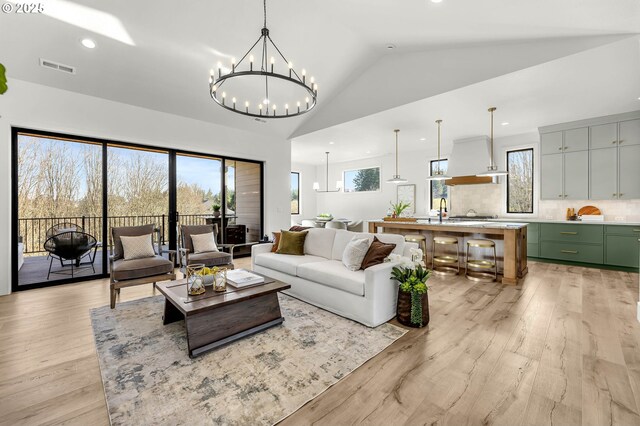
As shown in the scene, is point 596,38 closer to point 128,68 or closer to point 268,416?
point 268,416

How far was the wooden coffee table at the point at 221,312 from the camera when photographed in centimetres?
229

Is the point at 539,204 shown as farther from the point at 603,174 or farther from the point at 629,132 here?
the point at 629,132

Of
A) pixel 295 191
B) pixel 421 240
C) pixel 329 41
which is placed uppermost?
pixel 329 41

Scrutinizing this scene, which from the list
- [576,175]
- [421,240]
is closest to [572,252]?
[576,175]

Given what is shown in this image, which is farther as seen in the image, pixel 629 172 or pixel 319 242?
pixel 629 172

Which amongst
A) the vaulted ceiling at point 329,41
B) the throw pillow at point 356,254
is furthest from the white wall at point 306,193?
the throw pillow at point 356,254

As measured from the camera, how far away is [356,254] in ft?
10.7

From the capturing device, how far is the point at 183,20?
356 cm

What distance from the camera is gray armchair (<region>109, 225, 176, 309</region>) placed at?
132 inches

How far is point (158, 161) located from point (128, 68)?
178 cm

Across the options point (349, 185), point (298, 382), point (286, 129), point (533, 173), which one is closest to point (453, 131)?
point (533, 173)

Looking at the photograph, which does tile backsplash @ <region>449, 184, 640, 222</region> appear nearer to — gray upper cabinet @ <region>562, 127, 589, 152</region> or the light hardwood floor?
gray upper cabinet @ <region>562, 127, 589, 152</region>

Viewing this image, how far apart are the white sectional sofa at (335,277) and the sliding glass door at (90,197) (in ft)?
7.63

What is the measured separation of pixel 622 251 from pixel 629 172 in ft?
4.70
